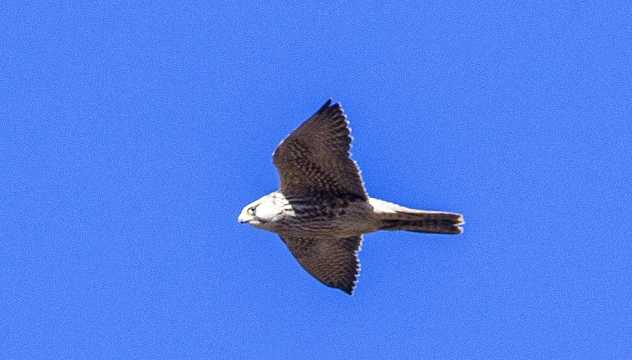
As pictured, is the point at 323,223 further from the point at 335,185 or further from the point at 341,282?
the point at 341,282

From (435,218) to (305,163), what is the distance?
1.76 metres

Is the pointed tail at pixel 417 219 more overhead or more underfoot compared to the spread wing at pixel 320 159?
more underfoot

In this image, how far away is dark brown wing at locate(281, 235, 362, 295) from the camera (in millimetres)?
17047

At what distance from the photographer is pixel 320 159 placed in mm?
15656

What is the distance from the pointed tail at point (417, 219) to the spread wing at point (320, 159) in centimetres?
33

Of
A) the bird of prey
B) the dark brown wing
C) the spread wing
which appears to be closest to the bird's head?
the bird of prey

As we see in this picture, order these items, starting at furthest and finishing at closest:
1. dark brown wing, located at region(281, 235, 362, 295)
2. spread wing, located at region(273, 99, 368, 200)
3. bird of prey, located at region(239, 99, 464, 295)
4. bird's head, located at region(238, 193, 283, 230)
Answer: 1. dark brown wing, located at region(281, 235, 362, 295)
2. bird's head, located at region(238, 193, 283, 230)
3. bird of prey, located at region(239, 99, 464, 295)
4. spread wing, located at region(273, 99, 368, 200)

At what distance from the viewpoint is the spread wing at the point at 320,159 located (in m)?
15.3

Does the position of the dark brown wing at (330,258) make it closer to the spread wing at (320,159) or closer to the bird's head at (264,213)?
the bird's head at (264,213)

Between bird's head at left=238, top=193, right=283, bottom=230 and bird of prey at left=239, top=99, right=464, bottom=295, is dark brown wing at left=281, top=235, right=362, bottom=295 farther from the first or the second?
bird's head at left=238, top=193, right=283, bottom=230

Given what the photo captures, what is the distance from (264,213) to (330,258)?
5.39 feet

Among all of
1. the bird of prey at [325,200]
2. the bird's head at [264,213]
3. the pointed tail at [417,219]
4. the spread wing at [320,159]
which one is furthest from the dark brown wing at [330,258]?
the pointed tail at [417,219]

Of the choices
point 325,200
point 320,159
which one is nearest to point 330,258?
point 325,200

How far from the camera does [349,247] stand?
17.0 m
